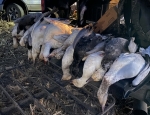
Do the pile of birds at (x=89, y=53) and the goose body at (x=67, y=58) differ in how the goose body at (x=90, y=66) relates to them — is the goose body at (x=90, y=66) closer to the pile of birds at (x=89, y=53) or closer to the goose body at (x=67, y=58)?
the pile of birds at (x=89, y=53)

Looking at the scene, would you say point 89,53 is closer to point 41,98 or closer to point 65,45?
point 65,45

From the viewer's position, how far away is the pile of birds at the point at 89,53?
196cm

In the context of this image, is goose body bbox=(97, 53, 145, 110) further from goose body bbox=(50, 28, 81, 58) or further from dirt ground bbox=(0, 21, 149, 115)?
dirt ground bbox=(0, 21, 149, 115)

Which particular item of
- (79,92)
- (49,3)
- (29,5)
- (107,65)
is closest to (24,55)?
(49,3)

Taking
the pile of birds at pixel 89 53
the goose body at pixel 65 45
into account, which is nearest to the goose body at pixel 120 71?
the pile of birds at pixel 89 53

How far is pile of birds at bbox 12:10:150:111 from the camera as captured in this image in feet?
6.44

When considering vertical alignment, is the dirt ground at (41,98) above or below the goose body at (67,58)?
below

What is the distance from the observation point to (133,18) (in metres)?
2.74

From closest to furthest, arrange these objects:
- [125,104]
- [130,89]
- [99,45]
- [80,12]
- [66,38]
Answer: [130,89] → [99,45] → [66,38] → [125,104] → [80,12]

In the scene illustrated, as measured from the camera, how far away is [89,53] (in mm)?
2275

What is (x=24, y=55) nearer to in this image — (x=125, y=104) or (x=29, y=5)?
(x=125, y=104)

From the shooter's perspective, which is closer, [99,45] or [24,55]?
[99,45]

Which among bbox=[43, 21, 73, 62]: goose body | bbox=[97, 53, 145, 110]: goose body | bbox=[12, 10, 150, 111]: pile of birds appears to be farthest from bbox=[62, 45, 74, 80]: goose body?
bbox=[97, 53, 145, 110]: goose body

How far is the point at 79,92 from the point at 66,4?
1.87m
